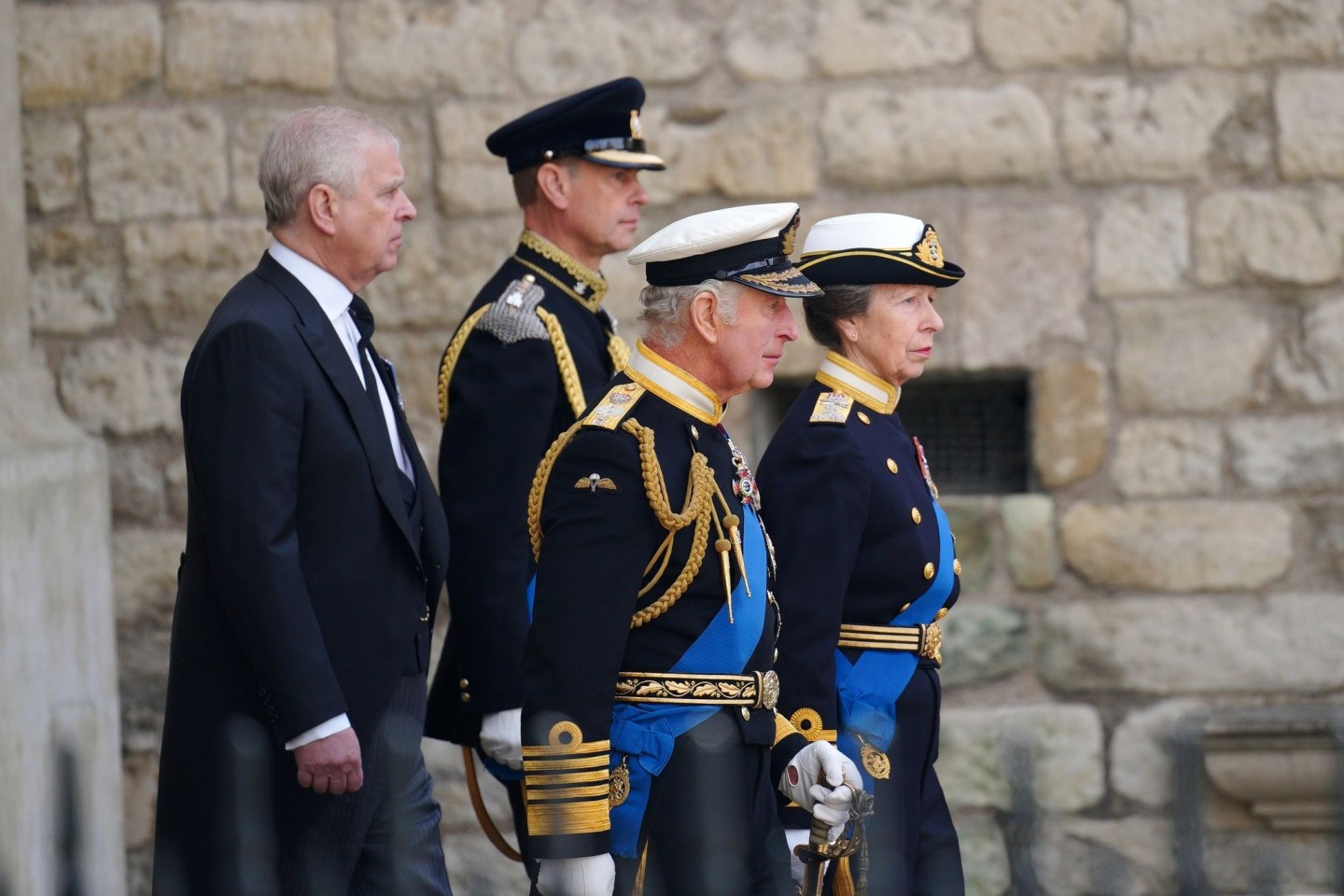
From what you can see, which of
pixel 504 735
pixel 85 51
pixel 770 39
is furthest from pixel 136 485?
pixel 770 39

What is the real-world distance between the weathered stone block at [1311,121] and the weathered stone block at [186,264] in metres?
2.65

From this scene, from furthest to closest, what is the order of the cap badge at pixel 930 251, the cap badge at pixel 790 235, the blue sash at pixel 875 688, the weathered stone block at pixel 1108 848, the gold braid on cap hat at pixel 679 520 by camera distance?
1. the weathered stone block at pixel 1108 848
2. the cap badge at pixel 930 251
3. the blue sash at pixel 875 688
4. the cap badge at pixel 790 235
5. the gold braid on cap hat at pixel 679 520

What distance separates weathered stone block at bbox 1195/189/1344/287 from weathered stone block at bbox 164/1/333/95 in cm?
232

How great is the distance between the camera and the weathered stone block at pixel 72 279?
501 cm

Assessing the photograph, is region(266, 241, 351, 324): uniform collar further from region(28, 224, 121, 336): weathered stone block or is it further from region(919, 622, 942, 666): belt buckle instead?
region(28, 224, 121, 336): weathered stone block

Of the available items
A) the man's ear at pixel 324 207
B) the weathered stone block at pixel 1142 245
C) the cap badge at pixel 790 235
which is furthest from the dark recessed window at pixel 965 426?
the man's ear at pixel 324 207

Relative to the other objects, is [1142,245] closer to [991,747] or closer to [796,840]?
[991,747]

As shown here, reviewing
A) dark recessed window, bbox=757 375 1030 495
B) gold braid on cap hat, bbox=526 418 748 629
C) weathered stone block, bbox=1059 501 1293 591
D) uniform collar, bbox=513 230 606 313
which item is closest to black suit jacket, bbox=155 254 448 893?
gold braid on cap hat, bbox=526 418 748 629

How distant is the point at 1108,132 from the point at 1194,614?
1.26 metres

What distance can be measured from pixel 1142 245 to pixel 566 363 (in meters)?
1.84

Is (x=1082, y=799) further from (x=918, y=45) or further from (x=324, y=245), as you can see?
(x=324, y=245)

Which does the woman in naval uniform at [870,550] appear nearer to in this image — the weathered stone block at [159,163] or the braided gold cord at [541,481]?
the braided gold cord at [541,481]

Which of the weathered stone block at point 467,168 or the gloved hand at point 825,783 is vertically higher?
the weathered stone block at point 467,168

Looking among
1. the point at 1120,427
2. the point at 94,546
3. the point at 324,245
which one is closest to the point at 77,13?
the point at 94,546
